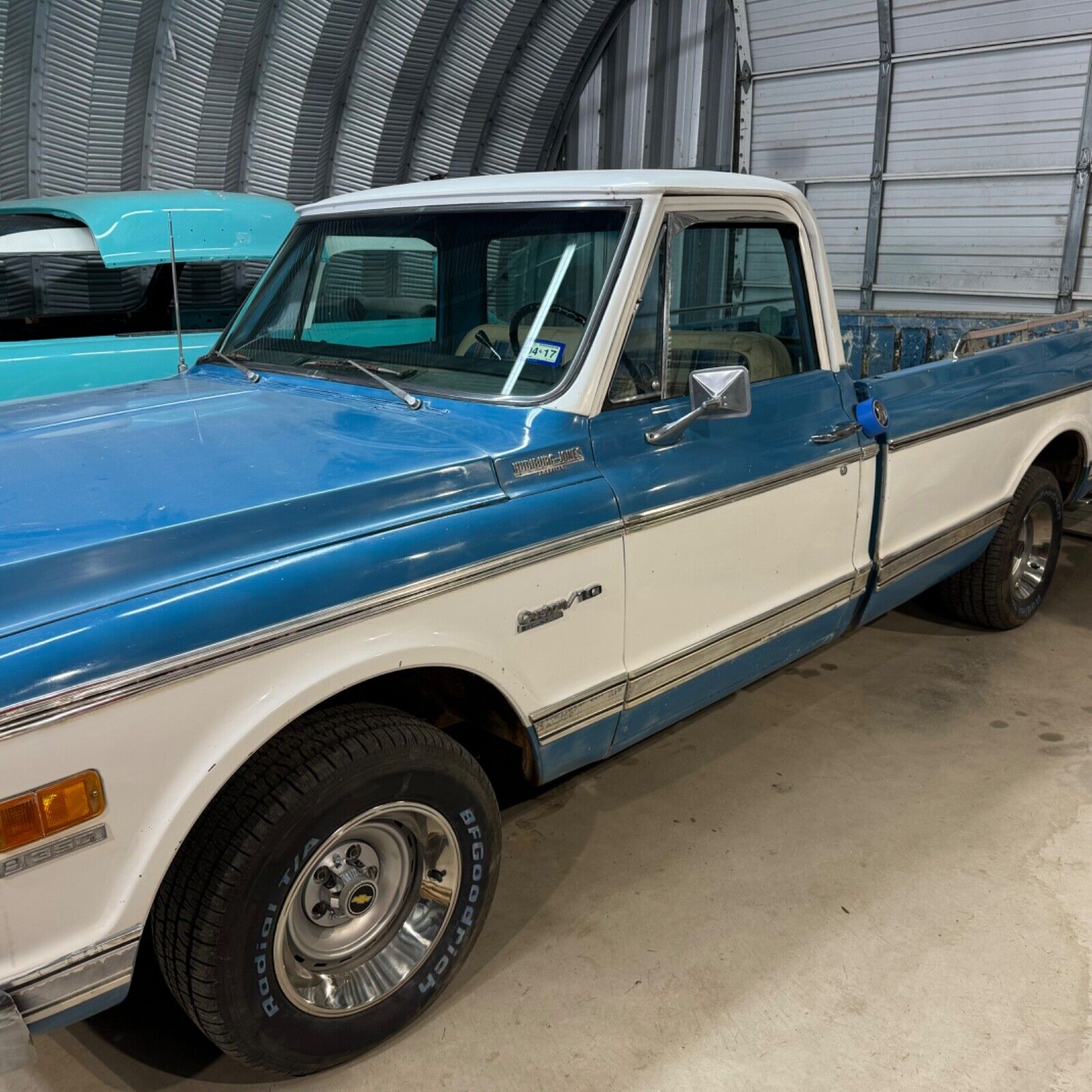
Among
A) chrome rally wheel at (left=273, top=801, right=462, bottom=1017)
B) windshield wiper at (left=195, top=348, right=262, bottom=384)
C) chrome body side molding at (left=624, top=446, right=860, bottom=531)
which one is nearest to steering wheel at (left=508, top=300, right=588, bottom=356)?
chrome body side molding at (left=624, top=446, right=860, bottom=531)

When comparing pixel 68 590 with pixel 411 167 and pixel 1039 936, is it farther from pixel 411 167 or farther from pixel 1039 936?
pixel 411 167

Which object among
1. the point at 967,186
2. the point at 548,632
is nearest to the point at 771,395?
the point at 548,632

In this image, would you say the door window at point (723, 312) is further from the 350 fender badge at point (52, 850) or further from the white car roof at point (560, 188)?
the 350 fender badge at point (52, 850)

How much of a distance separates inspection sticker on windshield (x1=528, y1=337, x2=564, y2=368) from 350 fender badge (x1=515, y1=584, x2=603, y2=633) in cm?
61

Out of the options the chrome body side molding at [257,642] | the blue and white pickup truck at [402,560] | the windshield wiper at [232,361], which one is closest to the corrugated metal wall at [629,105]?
the windshield wiper at [232,361]

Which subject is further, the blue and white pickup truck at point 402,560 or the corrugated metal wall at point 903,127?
the corrugated metal wall at point 903,127

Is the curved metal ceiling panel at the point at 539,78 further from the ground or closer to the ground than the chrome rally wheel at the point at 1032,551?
→ further from the ground

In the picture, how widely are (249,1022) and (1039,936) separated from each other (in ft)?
6.81

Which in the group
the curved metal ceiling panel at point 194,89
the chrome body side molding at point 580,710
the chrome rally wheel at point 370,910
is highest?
the curved metal ceiling panel at point 194,89

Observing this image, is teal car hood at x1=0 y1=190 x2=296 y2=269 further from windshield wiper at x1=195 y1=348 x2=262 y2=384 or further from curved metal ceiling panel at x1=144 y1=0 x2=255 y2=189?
windshield wiper at x1=195 y1=348 x2=262 y2=384

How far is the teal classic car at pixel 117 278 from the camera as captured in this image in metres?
5.89

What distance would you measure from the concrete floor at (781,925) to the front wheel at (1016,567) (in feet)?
1.79

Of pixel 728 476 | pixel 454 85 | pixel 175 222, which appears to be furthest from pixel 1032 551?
pixel 454 85

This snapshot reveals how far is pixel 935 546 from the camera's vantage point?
3.90 meters
